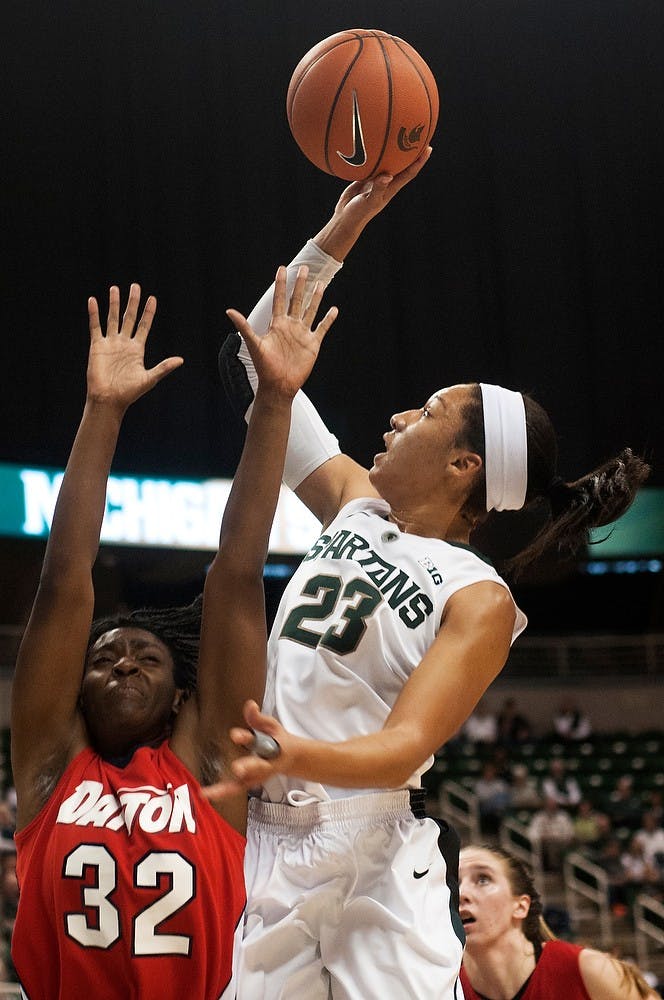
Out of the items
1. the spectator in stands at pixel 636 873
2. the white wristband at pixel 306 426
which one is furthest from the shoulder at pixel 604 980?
the spectator in stands at pixel 636 873

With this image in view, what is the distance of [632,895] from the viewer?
10234mm

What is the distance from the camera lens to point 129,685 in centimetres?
226

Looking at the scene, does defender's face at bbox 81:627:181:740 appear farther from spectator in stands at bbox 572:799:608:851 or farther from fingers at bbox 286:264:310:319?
spectator in stands at bbox 572:799:608:851

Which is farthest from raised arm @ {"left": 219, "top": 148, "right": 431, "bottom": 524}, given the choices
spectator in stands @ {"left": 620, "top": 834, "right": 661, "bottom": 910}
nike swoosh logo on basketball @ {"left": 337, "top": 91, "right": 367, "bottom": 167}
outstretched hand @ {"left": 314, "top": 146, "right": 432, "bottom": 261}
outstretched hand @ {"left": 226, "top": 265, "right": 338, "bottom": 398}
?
spectator in stands @ {"left": 620, "top": 834, "right": 661, "bottom": 910}

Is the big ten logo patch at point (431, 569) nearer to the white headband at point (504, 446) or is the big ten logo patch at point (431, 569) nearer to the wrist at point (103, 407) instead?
the white headband at point (504, 446)

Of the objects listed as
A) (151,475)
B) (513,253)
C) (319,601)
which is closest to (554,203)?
(513,253)

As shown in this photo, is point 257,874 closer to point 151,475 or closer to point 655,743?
point 151,475

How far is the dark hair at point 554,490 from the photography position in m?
2.77

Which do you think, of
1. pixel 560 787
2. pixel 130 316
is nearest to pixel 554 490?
pixel 130 316

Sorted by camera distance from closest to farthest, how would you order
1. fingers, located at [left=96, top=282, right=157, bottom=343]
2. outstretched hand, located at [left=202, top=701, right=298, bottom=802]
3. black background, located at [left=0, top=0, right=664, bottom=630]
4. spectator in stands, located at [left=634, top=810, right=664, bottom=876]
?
outstretched hand, located at [left=202, top=701, right=298, bottom=802] → fingers, located at [left=96, top=282, right=157, bottom=343] → spectator in stands, located at [left=634, top=810, right=664, bottom=876] → black background, located at [left=0, top=0, right=664, bottom=630]

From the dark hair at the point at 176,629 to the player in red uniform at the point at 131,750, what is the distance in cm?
3

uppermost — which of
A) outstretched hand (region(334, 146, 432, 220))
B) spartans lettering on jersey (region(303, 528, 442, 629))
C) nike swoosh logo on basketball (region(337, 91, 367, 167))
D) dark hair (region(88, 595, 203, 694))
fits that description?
nike swoosh logo on basketball (region(337, 91, 367, 167))

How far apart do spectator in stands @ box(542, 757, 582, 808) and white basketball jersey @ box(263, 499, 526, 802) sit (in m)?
9.43

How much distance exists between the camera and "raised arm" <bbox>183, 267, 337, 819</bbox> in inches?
88.0
